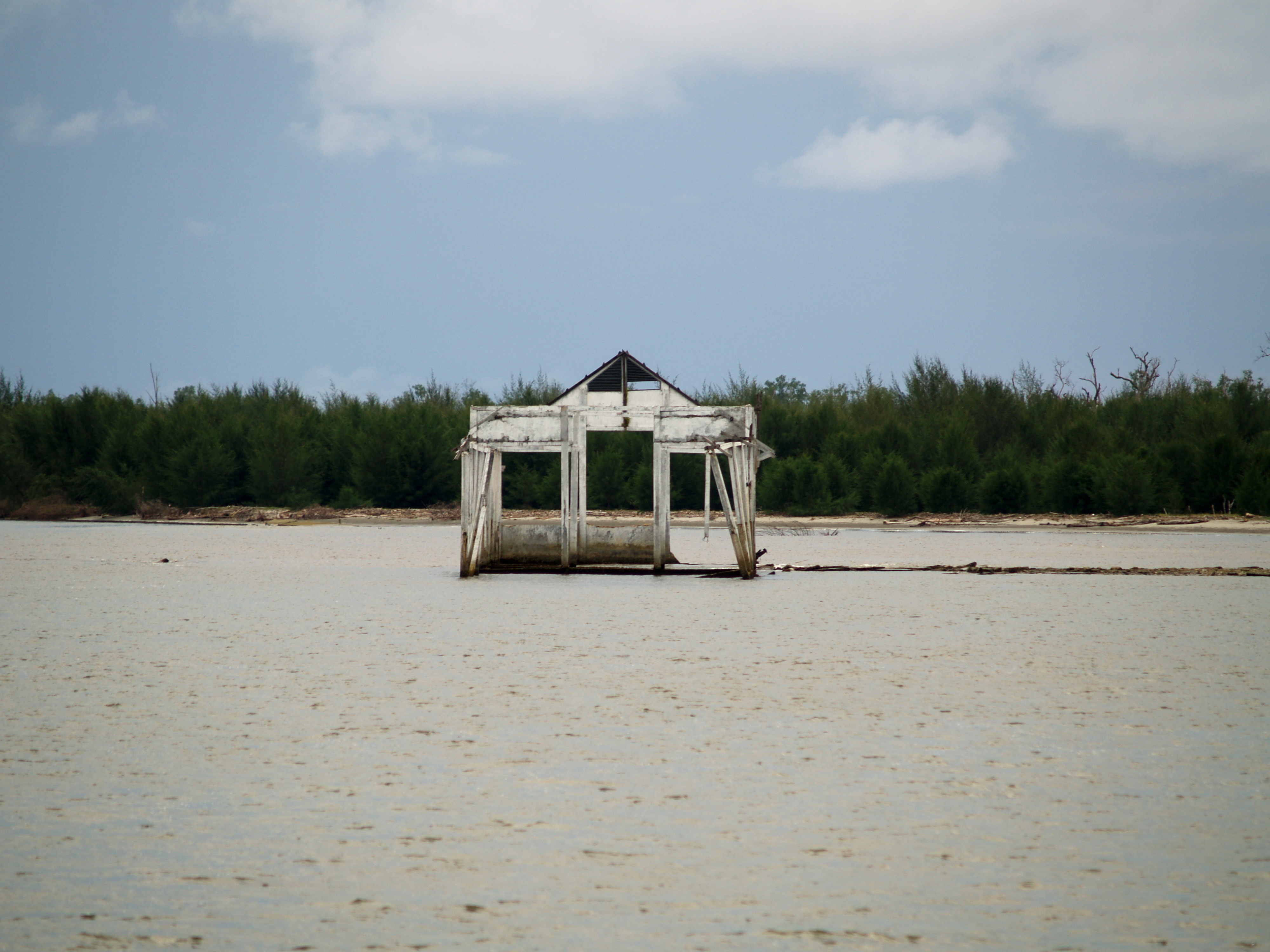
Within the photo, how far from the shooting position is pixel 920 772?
19.9 feet

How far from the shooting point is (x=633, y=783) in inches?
231

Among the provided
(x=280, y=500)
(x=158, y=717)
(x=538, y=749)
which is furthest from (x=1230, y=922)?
(x=280, y=500)

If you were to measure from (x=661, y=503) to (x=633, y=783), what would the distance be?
12.7 m

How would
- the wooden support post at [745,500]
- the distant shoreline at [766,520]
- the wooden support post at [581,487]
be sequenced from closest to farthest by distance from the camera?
1. the wooden support post at [745,500]
2. the wooden support post at [581,487]
3. the distant shoreline at [766,520]

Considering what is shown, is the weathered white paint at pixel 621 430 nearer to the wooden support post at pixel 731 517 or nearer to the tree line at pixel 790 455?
the wooden support post at pixel 731 517

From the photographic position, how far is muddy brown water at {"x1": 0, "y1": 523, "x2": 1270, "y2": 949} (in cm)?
413

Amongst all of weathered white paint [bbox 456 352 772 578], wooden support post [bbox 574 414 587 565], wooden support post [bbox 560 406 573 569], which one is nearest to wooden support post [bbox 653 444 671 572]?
weathered white paint [bbox 456 352 772 578]

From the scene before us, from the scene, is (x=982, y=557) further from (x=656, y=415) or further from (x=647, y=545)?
(x=656, y=415)

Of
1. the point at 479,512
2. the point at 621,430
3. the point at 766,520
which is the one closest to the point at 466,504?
the point at 479,512

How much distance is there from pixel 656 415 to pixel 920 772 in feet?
39.6

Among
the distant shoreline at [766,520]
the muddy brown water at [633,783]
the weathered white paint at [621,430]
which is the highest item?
the weathered white paint at [621,430]

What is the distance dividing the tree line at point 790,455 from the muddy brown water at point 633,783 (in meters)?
20.8

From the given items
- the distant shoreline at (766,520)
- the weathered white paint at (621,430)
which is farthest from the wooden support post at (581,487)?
the distant shoreline at (766,520)

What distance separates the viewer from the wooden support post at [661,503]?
18141 mm
